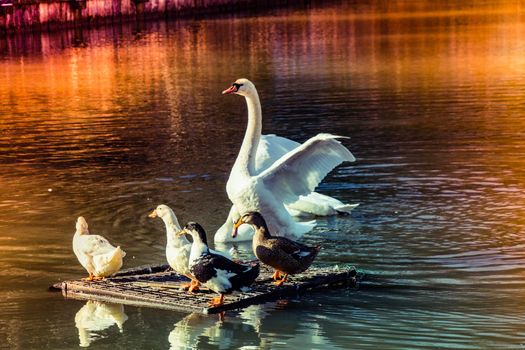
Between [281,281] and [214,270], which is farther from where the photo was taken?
[281,281]

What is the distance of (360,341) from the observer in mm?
9438

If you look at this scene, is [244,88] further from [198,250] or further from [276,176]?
[198,250]

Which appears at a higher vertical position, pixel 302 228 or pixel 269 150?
pixel 269 150

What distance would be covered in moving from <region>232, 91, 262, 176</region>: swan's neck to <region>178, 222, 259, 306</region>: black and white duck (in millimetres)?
2710

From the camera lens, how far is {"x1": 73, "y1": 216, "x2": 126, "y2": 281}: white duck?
10.9 m

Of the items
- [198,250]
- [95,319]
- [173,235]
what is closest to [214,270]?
[198,250]

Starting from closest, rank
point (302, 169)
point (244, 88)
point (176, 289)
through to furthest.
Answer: point (176, 289) → point (302, 169) → point (244, 88)

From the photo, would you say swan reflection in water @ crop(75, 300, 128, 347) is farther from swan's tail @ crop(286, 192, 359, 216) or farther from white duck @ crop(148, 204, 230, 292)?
swan's tail @ crop(286, 192, 359, 216)

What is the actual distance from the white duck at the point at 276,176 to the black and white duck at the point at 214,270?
2513 millimetres

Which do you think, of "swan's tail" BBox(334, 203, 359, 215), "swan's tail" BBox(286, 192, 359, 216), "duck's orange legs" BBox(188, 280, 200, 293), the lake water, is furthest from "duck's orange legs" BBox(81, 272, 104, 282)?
"swan's tail" BBox(334, 203, 359, 215)

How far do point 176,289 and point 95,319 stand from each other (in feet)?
2.54

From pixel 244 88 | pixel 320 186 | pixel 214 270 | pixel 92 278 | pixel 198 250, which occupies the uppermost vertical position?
pixel 244 88

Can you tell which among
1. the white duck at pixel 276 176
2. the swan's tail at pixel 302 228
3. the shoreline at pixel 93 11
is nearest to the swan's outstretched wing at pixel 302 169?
the white duck at pixel 276 176

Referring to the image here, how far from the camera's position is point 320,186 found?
53.1 ft
